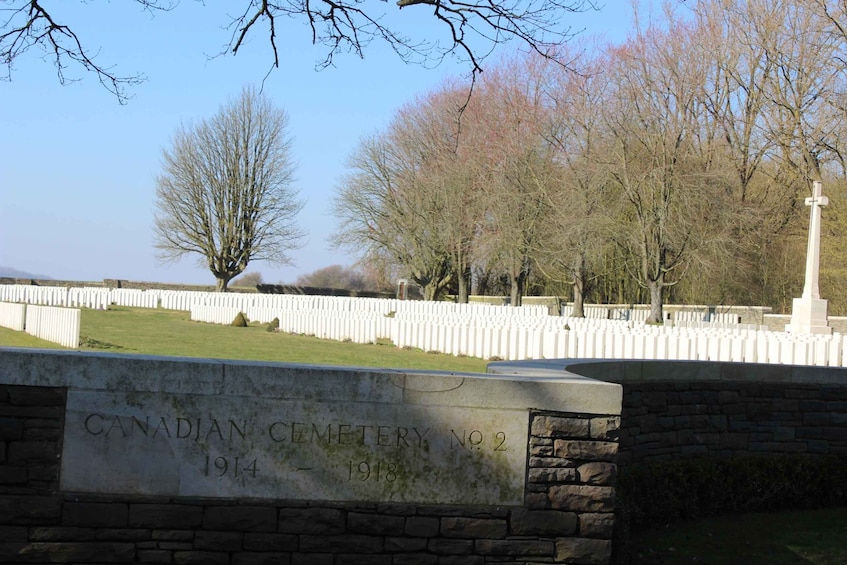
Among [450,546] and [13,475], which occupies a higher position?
[13,475]

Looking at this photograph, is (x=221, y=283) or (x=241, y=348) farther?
(x=221, y=283)

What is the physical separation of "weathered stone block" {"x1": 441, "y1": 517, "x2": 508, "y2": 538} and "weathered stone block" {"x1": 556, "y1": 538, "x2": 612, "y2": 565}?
0.31 m

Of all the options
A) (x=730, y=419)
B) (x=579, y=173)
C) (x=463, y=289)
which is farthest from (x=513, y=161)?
(x=730, y=419)

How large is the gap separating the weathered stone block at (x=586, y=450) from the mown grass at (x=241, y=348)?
306 inches

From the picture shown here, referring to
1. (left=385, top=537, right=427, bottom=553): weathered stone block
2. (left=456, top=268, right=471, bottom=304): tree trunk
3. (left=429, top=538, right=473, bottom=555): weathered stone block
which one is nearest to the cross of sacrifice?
(left=429, top=538, right=473, bottom=555): weathered stone block

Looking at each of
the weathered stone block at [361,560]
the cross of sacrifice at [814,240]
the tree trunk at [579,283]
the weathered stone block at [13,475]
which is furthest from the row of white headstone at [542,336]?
the weathered stone block at [13,475]

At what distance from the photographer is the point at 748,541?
18.9 feet

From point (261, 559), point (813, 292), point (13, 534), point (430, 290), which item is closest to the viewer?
point (13, 534)

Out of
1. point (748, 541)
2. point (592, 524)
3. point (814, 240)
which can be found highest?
point (814, 240)

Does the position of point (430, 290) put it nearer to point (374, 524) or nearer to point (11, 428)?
point (374, 524)

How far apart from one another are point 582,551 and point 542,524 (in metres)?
0.24

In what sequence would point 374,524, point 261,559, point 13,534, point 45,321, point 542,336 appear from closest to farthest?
1. point 13,534
2. point 261,559
3. point 374,524
4. point 542,336
5. point 45,321

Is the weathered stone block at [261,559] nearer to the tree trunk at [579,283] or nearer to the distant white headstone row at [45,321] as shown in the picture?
the distant white headstone row at [45,321]

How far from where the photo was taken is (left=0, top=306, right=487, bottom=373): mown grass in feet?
45.5
